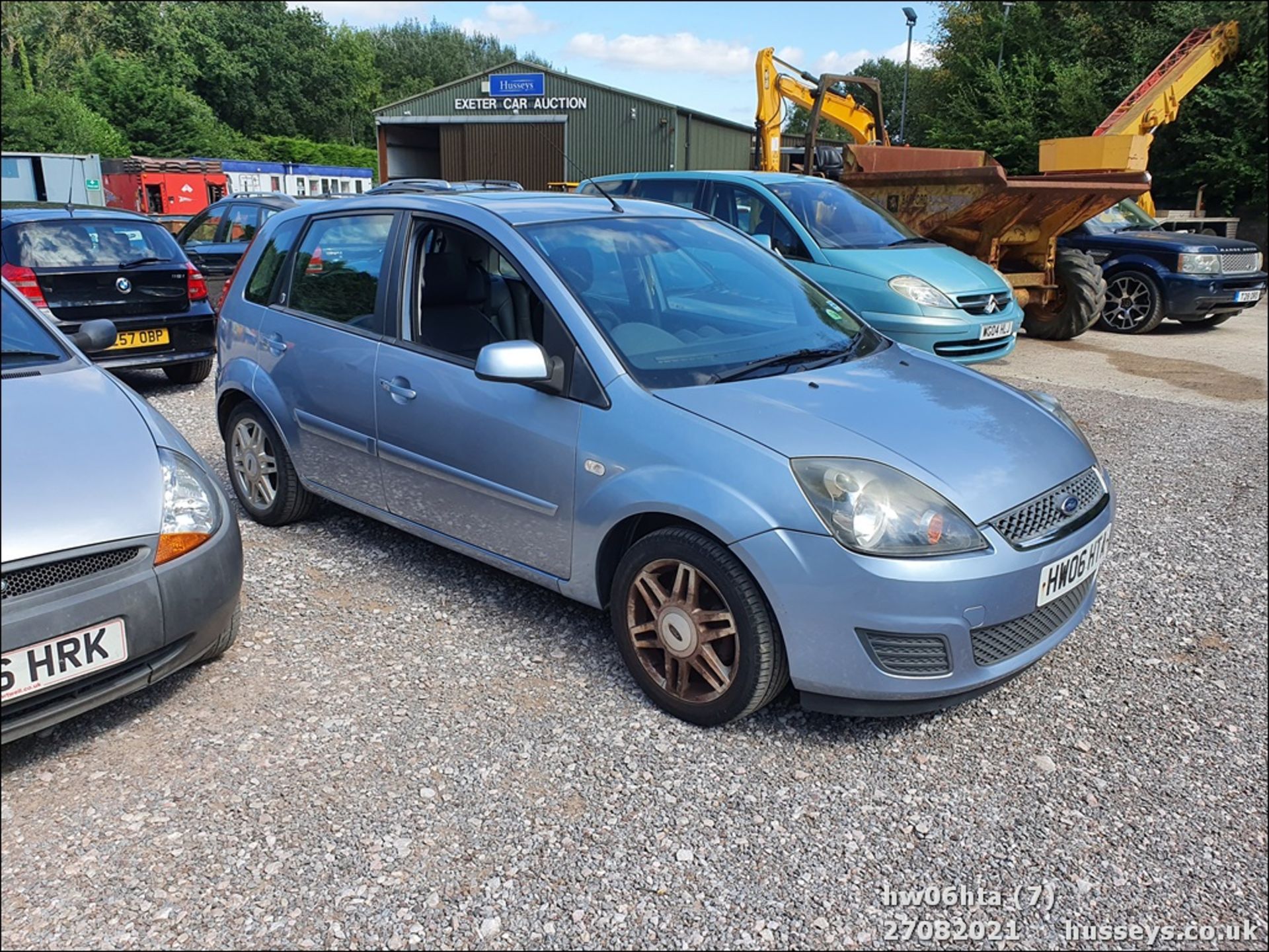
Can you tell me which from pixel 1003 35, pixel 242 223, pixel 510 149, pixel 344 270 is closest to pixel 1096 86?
pixel 1003 35

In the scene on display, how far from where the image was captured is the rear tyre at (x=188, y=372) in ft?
27.5

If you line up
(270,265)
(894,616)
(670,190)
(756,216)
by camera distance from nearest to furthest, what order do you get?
(894,616) → (270,265) → (756,216) → (670,190)

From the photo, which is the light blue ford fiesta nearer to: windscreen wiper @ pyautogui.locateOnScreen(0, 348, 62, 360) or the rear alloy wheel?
windscreen wiper @ pyautogui.locateOnScreen(0, 348, 62, 360)

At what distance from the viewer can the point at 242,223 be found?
36.8 ft

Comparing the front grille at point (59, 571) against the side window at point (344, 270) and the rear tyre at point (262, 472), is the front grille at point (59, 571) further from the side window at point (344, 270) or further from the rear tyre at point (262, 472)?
the rear tyre at point (262, 472)

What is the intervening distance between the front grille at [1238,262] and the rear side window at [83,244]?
11345 millimetres

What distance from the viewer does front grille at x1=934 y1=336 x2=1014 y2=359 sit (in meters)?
7.86

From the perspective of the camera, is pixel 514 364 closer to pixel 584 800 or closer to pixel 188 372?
pixel 584 800

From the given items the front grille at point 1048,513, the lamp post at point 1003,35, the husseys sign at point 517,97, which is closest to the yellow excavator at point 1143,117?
the lamp post at point 1003,35

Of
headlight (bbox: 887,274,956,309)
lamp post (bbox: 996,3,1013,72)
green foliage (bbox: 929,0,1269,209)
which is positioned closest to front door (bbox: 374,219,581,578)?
headlight (bbox: 887,274,956,309)

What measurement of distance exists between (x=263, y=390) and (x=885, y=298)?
202 inches

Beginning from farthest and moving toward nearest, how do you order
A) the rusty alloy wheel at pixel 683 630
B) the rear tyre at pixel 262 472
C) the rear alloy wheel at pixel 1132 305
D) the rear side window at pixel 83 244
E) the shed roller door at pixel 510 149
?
1. the shed roller door at pixel 510 149
2. the rear alloy wheel at pixel 1132 305
3. the rear side window at pixel 83 244
4. the rear tyre at pixel 262 472
5. the rusty alloy wheel at pixel 683 630

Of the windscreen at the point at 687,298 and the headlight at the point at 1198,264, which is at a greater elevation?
the windscreen at the point at 687,298

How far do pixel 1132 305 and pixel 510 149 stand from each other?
82.9 ft
